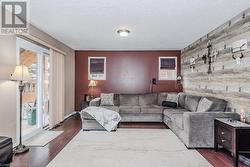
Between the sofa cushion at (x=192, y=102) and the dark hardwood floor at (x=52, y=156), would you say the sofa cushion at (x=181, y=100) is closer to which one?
the sofa cushion at (x=192, y=102)

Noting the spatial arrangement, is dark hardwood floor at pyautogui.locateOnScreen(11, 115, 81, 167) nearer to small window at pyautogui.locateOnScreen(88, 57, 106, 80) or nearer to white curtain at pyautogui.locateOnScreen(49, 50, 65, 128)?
white curtain at pyautogui.locateOnScreen(49, 50, 65, 128)

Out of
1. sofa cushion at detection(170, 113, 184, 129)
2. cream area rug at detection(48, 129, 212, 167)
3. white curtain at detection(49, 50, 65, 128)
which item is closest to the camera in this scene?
cream area rug at detection(48, 129, 212, 167)

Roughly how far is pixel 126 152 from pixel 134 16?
8.01 ft

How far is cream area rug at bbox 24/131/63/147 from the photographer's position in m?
4.31

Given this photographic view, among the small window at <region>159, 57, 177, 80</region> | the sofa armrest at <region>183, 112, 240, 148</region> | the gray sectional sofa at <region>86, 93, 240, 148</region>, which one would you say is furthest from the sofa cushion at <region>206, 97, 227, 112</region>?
the small window at <region>159, 57, 177, 80</region>

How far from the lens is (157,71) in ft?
26.4

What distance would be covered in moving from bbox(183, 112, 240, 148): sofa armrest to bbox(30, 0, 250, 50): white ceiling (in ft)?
5.95

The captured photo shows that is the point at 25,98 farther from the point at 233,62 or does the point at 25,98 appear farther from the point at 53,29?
the point at 233,62

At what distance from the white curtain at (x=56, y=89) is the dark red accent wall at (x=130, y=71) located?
6.06 ft

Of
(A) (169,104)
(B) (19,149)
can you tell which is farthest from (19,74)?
(A) (169,104)

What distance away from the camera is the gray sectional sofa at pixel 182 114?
3.94 meters

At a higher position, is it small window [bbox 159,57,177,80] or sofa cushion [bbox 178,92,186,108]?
small window [bbox 159,57,177,80]

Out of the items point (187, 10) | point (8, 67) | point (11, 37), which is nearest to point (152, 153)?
point (187, 10)

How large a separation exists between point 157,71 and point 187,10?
452cm
